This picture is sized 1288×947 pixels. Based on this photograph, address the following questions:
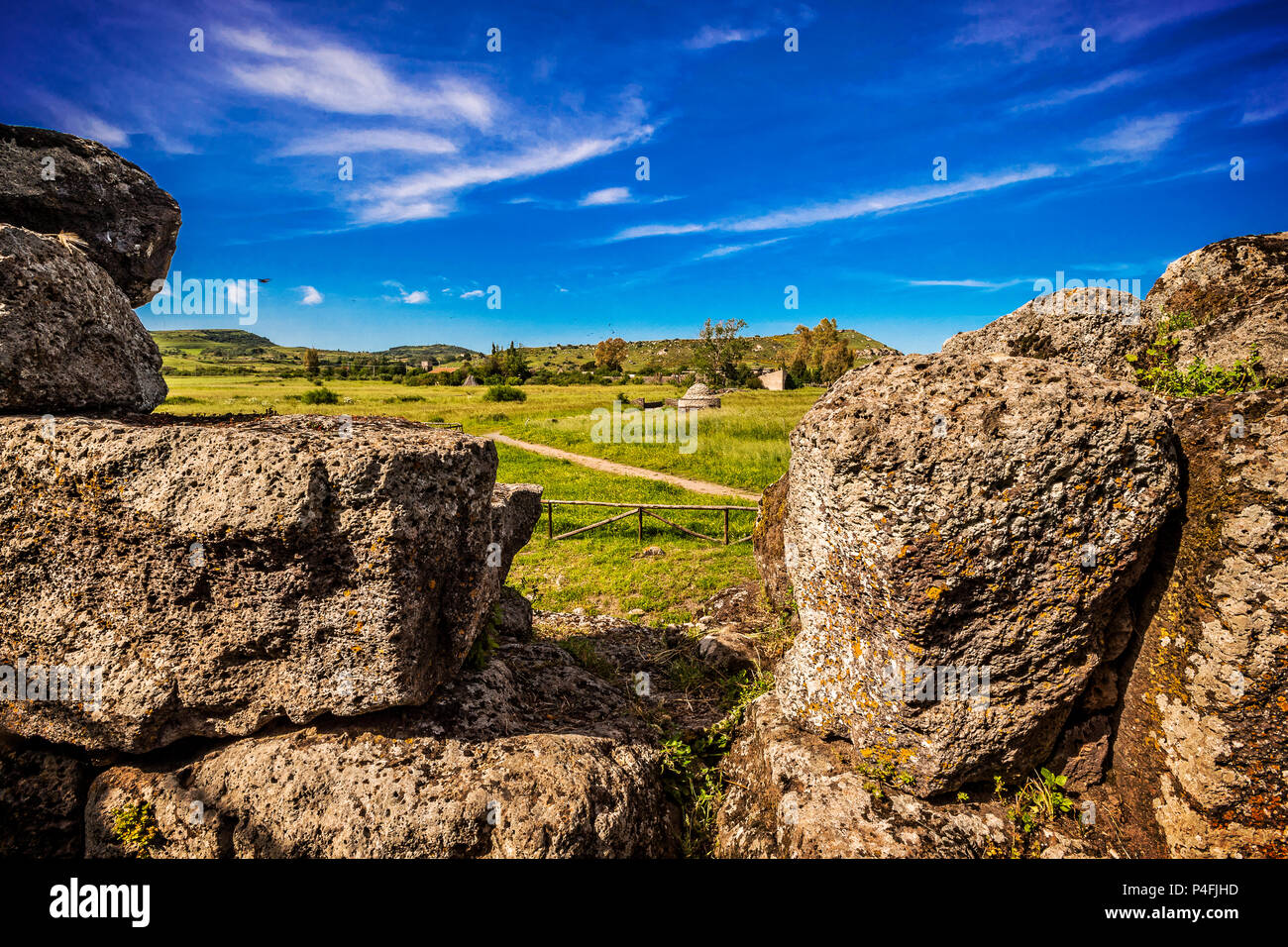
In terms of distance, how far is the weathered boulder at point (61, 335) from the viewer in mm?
4406

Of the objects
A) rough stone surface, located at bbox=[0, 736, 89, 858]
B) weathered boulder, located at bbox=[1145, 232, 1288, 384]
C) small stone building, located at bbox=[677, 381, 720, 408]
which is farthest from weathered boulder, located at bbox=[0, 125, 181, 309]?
small stone building, located at bbox=[677, 381, 720, 408]

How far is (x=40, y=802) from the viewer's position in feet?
14.5

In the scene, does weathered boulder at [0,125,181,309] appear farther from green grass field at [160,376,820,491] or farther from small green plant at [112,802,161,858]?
green grass field at [160,376,820,491]

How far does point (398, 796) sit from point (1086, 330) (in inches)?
263

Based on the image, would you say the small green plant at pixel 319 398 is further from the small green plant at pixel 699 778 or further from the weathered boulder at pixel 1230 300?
the weathered boulder at pixel 1230 300

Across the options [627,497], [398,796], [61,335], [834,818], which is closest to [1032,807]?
[834,818]

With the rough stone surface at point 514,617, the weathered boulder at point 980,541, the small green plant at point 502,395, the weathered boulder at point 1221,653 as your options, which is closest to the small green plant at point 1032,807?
the weathered boulder at point 980,541

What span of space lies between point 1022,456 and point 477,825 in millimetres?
4169

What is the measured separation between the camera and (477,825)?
397 centimetres

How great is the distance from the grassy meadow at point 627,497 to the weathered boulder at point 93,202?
1.67 metres

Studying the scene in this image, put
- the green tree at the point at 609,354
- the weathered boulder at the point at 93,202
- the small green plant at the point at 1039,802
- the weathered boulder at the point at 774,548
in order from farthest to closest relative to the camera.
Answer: the green tree at the point at 609,354, the weathered boulder at the point at 774,548, the weathered boulder at the point at 93,202, the small green plant at the point at 1039,802

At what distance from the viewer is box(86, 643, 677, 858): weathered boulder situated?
13.0 feet

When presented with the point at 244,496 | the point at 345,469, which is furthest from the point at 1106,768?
the point at 244,496

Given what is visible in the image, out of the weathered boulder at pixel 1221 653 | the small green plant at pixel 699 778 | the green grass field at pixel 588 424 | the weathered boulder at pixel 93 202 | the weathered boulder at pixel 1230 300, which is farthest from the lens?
the green grass field at pixel 588 424
